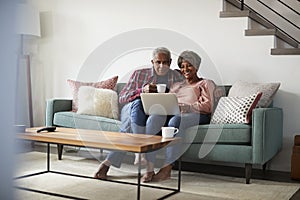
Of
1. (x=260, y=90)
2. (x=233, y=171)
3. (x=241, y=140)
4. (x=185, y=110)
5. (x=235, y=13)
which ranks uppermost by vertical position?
(x=235, y=13)

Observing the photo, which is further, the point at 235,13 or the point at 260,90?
the point at 235,13

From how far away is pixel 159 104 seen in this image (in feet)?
10.5

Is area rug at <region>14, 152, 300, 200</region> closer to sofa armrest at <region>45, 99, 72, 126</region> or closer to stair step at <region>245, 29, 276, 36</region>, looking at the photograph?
sofa armrest at <region>45, 99, 72, 126</region>

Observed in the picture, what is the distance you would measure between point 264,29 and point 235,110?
0.99 m

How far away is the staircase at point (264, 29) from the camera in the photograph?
12.0 feet

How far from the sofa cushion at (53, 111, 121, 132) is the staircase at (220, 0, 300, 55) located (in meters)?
1.56

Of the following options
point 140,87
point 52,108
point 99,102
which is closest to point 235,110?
point 140,87

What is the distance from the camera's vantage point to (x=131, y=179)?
124 inches

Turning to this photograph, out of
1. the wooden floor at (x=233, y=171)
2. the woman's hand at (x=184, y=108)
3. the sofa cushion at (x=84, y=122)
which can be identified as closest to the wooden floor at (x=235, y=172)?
the wooden floor at (x=233, y=171)

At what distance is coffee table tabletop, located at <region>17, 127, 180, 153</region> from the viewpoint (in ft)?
7.64

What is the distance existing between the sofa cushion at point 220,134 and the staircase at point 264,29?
0.95 meters

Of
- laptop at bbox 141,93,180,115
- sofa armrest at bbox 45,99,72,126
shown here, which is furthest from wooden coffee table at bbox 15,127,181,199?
sofa armrest at bbox 45,99,72,126

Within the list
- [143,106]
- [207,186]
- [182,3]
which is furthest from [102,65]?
[207,186]

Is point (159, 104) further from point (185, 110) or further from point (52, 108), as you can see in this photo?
point (52, 108)
